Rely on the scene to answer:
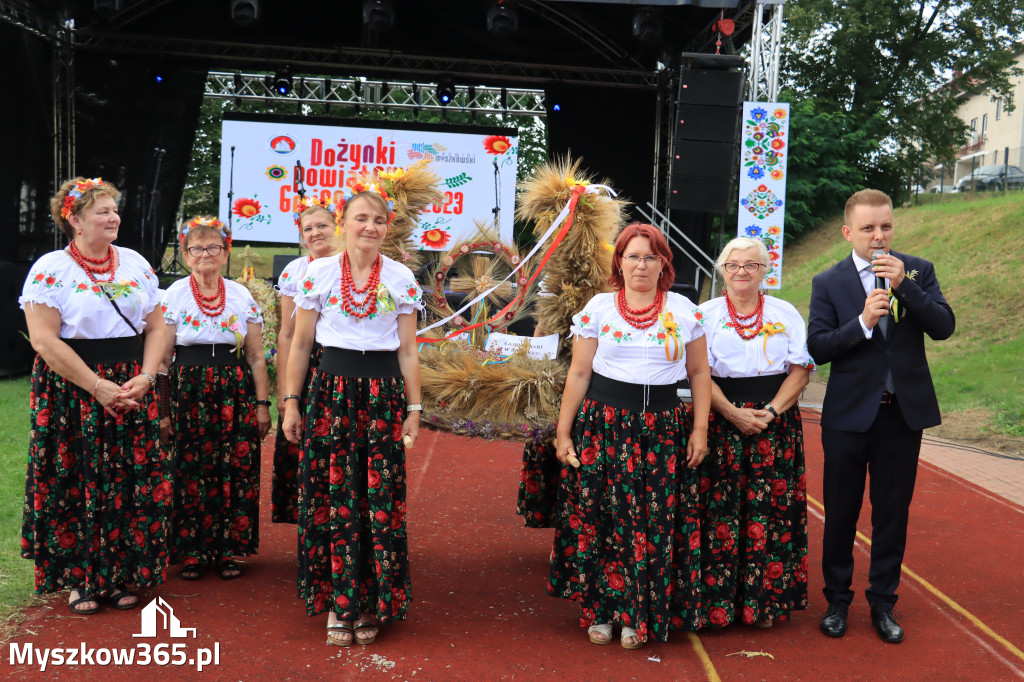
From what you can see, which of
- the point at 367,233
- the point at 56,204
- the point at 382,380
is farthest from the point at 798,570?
the point at 56,204

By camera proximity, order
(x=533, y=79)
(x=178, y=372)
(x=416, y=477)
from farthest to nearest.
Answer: (x=533, y=79), (x=416, y=477), (x=178, y=372)

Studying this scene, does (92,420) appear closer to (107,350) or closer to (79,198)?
(107,350)

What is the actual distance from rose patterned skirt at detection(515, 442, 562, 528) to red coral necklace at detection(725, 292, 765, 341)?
0.99 m

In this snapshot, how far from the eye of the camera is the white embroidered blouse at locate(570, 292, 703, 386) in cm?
300

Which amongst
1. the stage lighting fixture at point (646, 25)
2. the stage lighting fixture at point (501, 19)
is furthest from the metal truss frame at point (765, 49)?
the stage lighting fixture at point (501, 19)

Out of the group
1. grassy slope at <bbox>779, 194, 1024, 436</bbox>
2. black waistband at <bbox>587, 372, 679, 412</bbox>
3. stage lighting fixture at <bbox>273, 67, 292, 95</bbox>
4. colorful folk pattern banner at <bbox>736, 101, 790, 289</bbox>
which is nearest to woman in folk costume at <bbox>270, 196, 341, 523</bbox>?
black waistband at <bbox>587, 372, 679, 412</bbox>

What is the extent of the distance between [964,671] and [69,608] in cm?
336

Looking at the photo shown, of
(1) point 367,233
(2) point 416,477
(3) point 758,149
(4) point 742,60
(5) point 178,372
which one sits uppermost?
(4) point 742,60

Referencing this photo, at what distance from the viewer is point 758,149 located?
26.1 feet

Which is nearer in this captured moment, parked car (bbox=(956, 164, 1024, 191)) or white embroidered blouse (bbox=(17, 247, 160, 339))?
white embroidered blouse (bbox=(17, 247, 160, 339))

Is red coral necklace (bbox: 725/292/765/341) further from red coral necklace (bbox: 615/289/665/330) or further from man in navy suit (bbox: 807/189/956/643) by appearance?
red coral necklace (bbox: 615/289/665/330)

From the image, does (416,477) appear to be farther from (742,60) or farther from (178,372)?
(742,60)

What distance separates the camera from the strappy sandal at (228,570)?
12.1 feet
